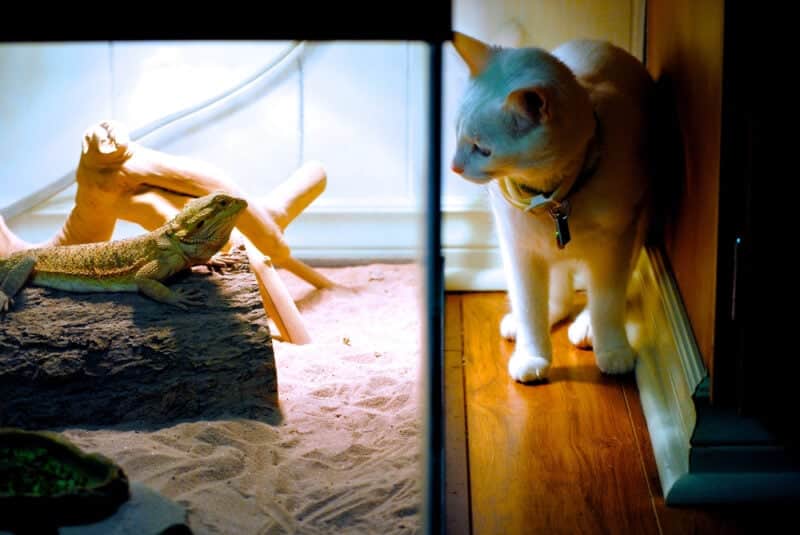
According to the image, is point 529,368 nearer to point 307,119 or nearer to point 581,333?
point 581,333

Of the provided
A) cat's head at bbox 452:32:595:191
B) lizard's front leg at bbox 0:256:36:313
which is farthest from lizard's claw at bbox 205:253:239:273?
cat's head at bbox 452:32:595:191

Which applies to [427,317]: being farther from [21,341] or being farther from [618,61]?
[618,61]

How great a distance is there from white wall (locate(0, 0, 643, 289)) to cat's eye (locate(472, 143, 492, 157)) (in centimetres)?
72

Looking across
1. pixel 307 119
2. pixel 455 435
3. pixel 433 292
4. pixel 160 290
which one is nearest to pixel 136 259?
pixel 160 290

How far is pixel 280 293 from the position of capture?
2.77 metres

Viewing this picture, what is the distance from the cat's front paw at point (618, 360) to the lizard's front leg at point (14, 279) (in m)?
1.47

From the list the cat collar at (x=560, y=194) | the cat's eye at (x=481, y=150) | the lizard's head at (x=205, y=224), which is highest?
the cat's eye at (x=481, y=150)

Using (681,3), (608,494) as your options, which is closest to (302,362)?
(608,494)

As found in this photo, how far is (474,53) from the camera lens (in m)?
2.25

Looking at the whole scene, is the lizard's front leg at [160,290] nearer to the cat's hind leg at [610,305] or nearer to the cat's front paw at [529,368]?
the cat's front paw at [529,368]

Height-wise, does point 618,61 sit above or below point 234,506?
above

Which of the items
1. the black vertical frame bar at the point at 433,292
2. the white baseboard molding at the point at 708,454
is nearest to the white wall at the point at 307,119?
the white baseboard molding at the point at 708,454

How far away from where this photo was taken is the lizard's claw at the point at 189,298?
2.33 meters

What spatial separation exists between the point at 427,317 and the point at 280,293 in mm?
1548
